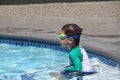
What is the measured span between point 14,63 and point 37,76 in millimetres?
1371

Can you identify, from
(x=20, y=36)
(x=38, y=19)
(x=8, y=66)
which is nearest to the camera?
(x=8, y=66)

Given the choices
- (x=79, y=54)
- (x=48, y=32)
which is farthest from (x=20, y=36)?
(x=79, y=54)

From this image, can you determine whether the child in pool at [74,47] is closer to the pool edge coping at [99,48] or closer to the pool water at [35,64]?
the pool water at [35,64]

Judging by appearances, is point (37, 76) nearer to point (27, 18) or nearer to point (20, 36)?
point (20, 36)

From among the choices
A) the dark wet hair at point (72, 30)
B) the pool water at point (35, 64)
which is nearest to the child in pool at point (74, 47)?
the dark wet hair at point (72, 30)

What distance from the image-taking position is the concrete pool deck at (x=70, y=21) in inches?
321

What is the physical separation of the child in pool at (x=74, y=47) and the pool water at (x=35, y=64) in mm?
358

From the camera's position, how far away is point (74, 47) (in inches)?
213

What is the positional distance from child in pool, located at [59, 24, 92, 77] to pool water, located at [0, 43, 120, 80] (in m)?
0.36

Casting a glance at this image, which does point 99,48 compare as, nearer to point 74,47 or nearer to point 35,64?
point 35,64

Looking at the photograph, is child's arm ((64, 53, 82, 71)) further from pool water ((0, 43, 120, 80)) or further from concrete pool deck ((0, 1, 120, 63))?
concrete pool deck ((0, 1, 120, 63))

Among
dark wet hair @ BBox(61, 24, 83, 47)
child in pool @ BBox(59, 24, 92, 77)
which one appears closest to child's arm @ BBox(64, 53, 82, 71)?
child in pool @ BBox(59, 24, 92, 77)

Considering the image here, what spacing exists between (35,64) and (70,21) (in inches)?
147

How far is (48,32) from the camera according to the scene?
31.4 feet
